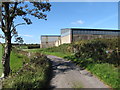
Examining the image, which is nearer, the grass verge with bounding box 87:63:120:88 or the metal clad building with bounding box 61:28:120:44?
the grass verge with bounding box 87:63:120:88

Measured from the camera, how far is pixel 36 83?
6.62m

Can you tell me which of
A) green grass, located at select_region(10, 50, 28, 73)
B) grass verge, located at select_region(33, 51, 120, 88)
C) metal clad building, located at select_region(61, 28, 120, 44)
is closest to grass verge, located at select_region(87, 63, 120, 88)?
grass verge, located at select_region(33, 51, 120, 88)

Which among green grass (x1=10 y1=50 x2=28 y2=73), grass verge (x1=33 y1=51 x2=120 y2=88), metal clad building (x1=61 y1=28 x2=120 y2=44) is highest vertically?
metal clad building (x1=61 y1=28 x2=120 y2=44)

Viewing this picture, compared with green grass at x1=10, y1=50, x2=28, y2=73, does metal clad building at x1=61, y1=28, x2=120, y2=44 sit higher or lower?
higher

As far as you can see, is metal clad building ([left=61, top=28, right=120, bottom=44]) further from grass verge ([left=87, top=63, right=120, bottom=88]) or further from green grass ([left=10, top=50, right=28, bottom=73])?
grass verge ([left=87, top=63, right=120, bottom=88])

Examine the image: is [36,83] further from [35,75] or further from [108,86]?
[108,86]

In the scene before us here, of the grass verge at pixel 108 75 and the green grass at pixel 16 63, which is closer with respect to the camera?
the grass verge at pixel 108 75

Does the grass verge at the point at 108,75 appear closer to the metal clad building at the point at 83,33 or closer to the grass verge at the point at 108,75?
the grass verge at the point at 108,75


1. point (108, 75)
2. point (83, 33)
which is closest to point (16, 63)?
point (108, 75)

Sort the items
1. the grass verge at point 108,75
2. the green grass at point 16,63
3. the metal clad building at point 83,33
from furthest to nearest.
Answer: the metal clad building at point 83,33 → the green grass at point 16,63 → the grass verge at point 108,75

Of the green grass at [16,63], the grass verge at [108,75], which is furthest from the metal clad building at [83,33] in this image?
the grass verge at [108,75]

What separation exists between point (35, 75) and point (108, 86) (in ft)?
13.8

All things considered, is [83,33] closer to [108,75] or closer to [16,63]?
[16,63]

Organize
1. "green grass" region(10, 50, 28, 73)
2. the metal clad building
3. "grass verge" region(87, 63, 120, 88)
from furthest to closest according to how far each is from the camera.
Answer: the metal clad building
"green grass" region(10, 50, 28, 73)
"grass verge" region(87, 63, 120, 88)
